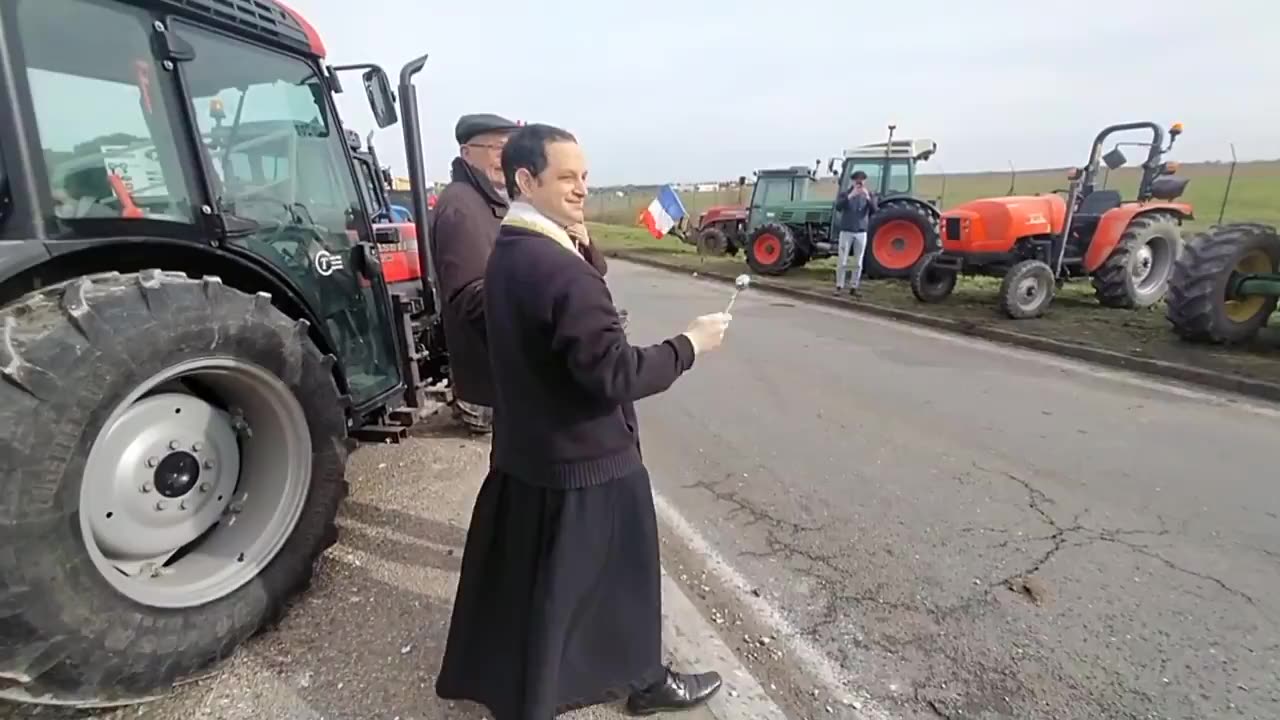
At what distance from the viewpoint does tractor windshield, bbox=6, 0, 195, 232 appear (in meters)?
2.14

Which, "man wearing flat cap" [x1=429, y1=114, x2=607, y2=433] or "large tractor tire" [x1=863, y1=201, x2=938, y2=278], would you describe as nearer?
"man wearing flat cap" [x1=429, y1=114, x2=607, y2=433]

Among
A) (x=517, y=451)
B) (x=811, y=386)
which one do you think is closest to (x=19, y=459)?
(x=517, y=451)

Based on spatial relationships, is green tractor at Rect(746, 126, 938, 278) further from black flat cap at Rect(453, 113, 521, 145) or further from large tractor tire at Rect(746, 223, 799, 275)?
black flat cap at Rect(453, 113, 521, 145)

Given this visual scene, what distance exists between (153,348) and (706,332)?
1561 mm

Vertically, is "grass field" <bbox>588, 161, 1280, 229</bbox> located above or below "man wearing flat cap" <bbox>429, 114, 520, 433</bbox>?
below

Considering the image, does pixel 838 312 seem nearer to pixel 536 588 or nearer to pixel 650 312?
pixel 650 312

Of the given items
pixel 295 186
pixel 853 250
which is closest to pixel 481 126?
pixel 295 186

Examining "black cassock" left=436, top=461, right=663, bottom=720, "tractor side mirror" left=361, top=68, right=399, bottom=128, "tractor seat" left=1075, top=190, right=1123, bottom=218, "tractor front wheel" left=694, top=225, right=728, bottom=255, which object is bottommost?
"tractor front wheel" left=694, top=225, right=728, bottom=255

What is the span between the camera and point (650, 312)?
9.66 m

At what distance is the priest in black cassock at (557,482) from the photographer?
1.60 metres

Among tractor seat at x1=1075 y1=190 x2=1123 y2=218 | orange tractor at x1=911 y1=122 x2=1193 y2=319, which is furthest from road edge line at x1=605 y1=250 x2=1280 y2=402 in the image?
tractor seat at x1=1075 y1=190 x2=1123 y2=218

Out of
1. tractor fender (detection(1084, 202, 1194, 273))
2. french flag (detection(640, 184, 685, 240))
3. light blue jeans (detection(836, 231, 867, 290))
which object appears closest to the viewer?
french flag (detection(640, 184, 685, 240))

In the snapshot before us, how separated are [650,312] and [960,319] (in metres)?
3.91

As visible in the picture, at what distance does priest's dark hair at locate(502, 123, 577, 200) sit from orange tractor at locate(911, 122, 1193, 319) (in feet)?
25.7
